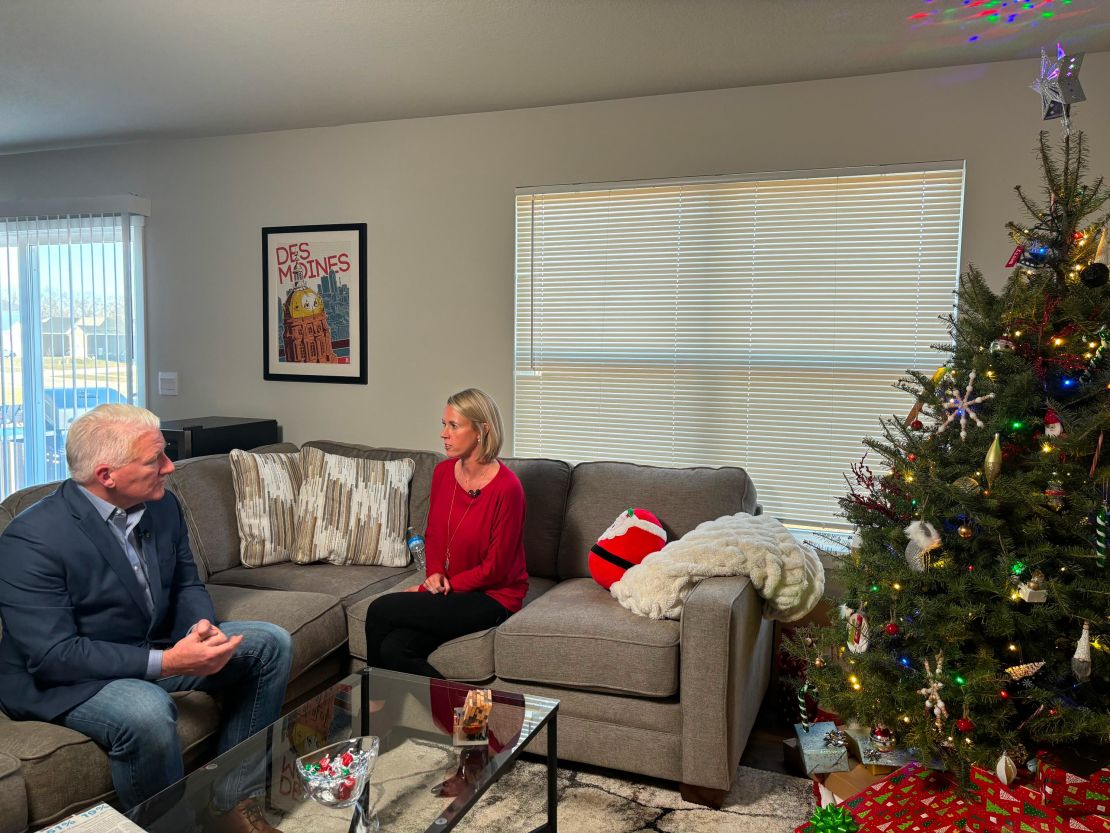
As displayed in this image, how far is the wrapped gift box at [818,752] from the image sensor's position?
249 centimetres

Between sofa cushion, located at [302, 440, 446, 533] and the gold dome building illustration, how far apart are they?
716mm

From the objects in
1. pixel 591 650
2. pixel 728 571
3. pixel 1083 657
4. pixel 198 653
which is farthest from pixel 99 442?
pixel 1083 657

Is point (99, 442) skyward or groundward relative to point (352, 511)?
skyward

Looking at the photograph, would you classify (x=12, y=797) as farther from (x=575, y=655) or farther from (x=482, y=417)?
(x=482, y=417)

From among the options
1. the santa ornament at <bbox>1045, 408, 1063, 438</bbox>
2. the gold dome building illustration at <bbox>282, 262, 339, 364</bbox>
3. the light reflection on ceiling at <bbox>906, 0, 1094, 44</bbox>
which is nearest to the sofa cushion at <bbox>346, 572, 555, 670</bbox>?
the santa ornament at <bbox>1045, 408, 1063, 438</bbox>

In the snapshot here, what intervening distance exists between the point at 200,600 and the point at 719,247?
8.28ft

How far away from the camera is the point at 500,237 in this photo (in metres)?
4.02

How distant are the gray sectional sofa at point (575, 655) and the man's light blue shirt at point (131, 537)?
219 millimetres

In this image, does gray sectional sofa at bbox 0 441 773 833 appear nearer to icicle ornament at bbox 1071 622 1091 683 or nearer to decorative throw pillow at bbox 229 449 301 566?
decorative throw pillow at bbox 229 449 301 566

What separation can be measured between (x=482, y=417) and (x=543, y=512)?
2.18ft

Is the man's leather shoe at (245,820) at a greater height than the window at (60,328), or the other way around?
the window at (60,328)

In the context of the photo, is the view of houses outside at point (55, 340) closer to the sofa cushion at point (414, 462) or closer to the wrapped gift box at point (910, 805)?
the sofa cushion at point (414, 462)

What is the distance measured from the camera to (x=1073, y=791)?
177 cm

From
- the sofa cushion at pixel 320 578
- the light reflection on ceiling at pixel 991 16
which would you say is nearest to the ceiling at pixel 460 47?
the light reflection on ceiling at pixel 991 16
